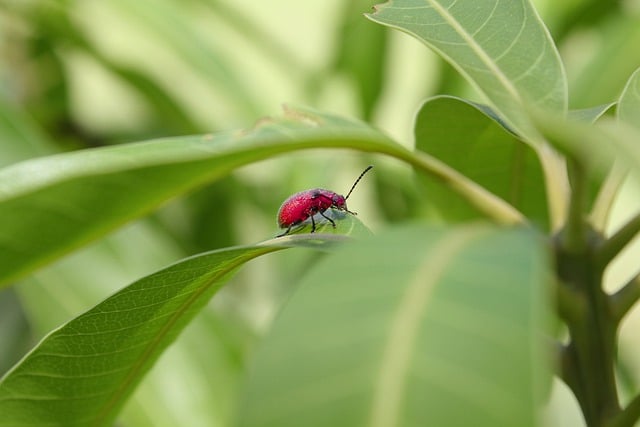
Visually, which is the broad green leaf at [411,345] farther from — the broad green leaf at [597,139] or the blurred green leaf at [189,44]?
the blurred green leaf at [189,44]

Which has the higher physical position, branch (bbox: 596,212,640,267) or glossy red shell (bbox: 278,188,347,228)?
glossy red shell (bbox: 278,188,347,228)

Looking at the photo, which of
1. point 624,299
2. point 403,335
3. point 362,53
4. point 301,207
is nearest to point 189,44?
point 362,53

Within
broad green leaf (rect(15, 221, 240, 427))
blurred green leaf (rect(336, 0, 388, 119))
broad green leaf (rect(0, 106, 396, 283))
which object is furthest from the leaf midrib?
blurred green leaf (rect(336, 0, 388, 119))

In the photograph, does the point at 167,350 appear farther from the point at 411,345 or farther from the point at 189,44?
the point at 411,345

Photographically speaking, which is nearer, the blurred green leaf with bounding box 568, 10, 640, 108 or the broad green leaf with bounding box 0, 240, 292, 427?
the broad green leaf with bounding box 0, 240, 292, 427

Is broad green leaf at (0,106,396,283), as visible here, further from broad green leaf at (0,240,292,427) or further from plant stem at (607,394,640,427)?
plant stem at (607,394,640,427)
